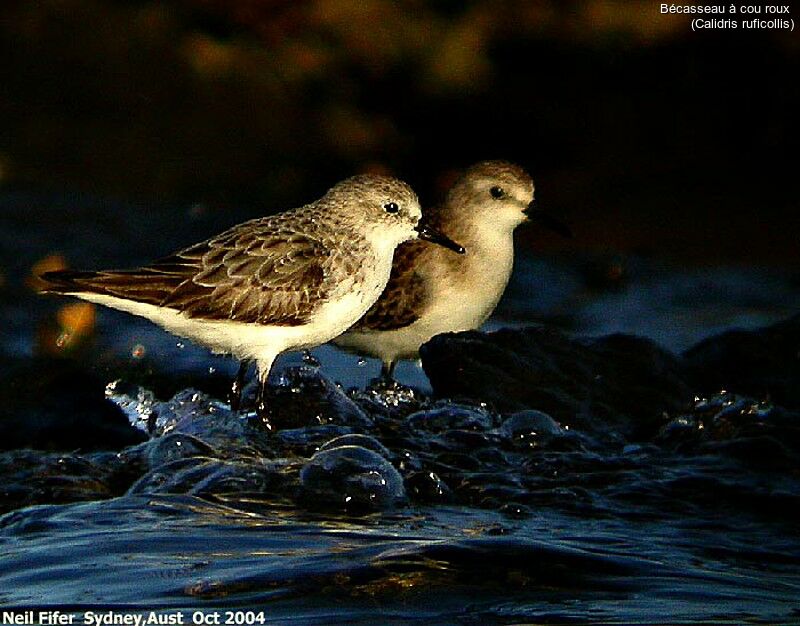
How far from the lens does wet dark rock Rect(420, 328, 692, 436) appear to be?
9703mm

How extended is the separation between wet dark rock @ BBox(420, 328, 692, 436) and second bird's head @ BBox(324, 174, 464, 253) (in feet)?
2.46

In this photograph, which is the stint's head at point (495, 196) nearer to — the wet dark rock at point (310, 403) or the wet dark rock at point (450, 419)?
the wet dark rock at point (310, 403)

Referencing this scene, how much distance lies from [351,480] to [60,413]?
2.65 m

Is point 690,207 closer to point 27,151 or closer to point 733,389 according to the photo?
point 733,389

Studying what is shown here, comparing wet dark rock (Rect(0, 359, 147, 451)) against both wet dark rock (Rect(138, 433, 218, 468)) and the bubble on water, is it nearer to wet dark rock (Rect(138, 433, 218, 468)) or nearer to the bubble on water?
wet dark rock (Rect(138, 433, 218, 468))

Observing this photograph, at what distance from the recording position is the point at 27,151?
46.5 feet

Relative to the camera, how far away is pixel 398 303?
393 inches

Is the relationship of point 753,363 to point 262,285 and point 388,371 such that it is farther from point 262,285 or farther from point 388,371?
point 262,285

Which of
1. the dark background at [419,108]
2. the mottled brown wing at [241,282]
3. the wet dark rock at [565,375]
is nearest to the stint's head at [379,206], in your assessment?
the mottled brown wing at [241,282]

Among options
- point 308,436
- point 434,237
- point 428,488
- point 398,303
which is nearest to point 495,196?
point 398,303

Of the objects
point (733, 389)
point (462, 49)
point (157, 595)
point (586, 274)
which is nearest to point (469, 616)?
A: point (157, 595)

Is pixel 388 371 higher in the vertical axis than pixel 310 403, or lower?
higher

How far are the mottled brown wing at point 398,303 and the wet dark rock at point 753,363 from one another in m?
1.65

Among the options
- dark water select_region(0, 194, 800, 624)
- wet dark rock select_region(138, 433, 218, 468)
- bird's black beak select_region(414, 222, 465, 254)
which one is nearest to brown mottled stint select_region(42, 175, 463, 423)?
bird's black beak select_region(414, 222, 465, 254)
